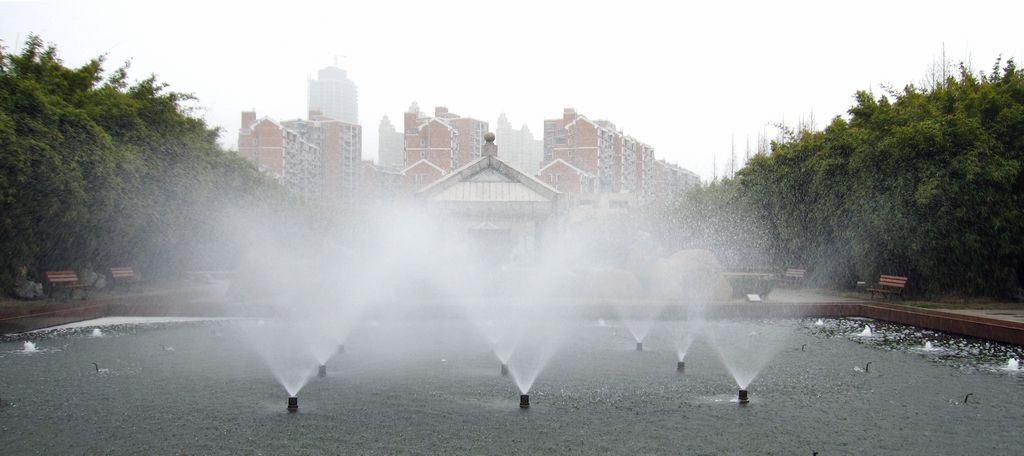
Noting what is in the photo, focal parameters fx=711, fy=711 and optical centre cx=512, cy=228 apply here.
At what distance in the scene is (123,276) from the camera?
926 inches

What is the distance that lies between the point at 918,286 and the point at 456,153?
83.4 meters

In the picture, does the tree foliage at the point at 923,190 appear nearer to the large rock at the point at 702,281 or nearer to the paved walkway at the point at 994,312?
the paved walkway at the point at 994,312

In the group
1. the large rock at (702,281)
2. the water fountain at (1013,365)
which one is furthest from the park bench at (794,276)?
the water fountain at (1013,365)

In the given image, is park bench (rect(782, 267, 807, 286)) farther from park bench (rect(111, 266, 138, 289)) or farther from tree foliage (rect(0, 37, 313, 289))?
park bench (rect(111, 266, 138, 289))

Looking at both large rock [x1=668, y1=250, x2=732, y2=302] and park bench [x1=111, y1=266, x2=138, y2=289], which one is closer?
large rock [x1=668, y1=250, x2=732, y2=302]

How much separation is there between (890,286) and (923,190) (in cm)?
305

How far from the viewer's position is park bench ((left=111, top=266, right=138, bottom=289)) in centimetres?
2341

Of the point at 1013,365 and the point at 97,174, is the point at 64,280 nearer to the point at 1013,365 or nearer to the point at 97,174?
the point at 97,174

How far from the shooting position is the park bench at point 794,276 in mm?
25908

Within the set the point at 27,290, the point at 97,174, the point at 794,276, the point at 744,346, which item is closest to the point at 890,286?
the point at 794,276

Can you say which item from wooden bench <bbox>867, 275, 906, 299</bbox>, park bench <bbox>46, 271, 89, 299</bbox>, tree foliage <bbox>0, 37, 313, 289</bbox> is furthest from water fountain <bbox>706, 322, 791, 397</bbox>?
park bench <bbox>46, 271, 89, 299</bbox>

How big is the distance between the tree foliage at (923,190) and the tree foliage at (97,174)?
23069mm

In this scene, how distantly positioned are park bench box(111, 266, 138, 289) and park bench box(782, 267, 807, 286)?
910 inches

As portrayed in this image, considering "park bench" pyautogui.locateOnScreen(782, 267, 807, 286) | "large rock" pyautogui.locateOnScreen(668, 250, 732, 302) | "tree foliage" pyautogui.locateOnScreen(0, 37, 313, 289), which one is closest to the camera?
"tree foliage" pyautogui.locateOnScreen(0, 37, 313, 289)
